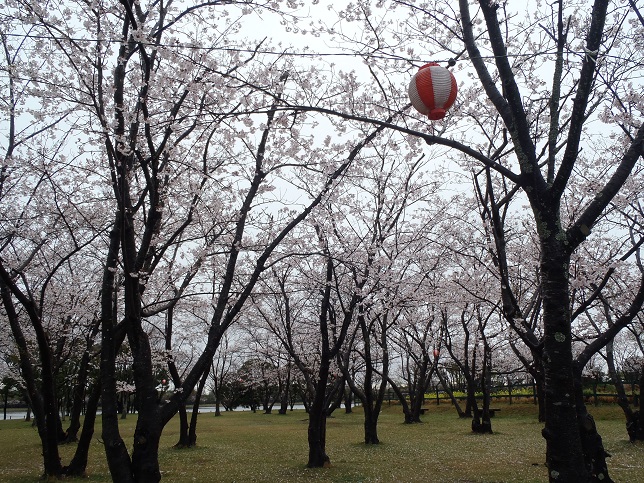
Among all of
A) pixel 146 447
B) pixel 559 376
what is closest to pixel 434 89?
pixel 559 376

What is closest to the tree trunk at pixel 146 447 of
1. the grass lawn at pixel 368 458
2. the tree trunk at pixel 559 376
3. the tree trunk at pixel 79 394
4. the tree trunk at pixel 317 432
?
the grass lawn at pixel 368 458

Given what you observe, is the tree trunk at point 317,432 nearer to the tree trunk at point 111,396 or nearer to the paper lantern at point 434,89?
the tree trunk at point 111,396

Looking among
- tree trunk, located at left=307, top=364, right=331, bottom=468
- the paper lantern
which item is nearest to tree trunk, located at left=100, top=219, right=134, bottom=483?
the paper lantern

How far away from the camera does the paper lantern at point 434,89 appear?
15.1 feet

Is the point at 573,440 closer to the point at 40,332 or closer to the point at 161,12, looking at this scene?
the point at 161,12

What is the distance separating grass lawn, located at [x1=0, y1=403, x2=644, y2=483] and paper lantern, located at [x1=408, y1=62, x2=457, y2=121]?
764cm

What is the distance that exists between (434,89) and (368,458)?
36.3ft

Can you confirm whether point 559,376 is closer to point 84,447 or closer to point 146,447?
point 146,447

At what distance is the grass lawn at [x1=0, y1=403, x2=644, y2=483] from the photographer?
10.2m

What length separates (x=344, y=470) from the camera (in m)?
11.1

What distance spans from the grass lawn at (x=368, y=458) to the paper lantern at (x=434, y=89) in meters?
7.64

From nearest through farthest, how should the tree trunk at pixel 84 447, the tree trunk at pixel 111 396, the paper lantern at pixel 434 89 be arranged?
the paper lantern at pixel 434 89 < the tree trunk at pixel 111 396 < the tree trunk at pixel 84 447

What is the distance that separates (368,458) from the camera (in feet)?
42.8

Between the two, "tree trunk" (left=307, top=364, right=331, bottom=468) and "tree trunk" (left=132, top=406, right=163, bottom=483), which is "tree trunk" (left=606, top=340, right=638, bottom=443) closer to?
"tree trunk" (left=307, top=364, right=331, bottom=468)
